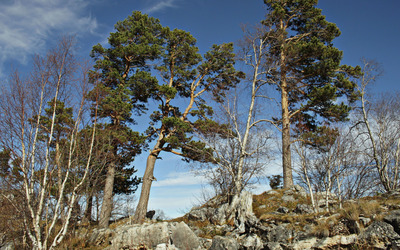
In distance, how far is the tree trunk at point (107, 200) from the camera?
41.3 ft

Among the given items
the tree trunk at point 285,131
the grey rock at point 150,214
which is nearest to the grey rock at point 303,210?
the tree trunk at point 285,131

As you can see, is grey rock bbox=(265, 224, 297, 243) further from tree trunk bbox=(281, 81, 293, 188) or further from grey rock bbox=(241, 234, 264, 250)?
tree trunk bbox=(281, 81, 293, 188)

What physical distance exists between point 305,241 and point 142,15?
16561mm

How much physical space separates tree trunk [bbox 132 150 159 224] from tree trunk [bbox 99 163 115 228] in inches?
53.8

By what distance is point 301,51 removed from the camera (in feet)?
49.0

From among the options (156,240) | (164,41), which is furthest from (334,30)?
(156,240)

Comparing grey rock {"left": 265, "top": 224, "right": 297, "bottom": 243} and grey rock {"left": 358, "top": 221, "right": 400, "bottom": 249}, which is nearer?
grey rock {"left": 358, "top": 221, "right": 400, "bottom": 249}

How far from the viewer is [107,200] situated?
1326 centimetres

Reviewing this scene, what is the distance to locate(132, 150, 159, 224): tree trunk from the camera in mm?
13125

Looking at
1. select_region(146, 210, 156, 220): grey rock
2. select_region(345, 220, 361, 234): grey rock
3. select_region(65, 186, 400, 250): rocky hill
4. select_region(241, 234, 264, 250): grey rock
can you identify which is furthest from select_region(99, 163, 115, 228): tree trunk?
select_region(345, 220, 361, 234): grey rock

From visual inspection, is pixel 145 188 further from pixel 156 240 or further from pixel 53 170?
pixel 53 170

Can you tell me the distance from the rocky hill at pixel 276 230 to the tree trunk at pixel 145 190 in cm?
324

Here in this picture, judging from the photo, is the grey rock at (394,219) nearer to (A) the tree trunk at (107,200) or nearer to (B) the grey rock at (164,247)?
(B) the grey rock at (164,247)

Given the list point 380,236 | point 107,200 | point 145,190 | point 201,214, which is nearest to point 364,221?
point 380,236
